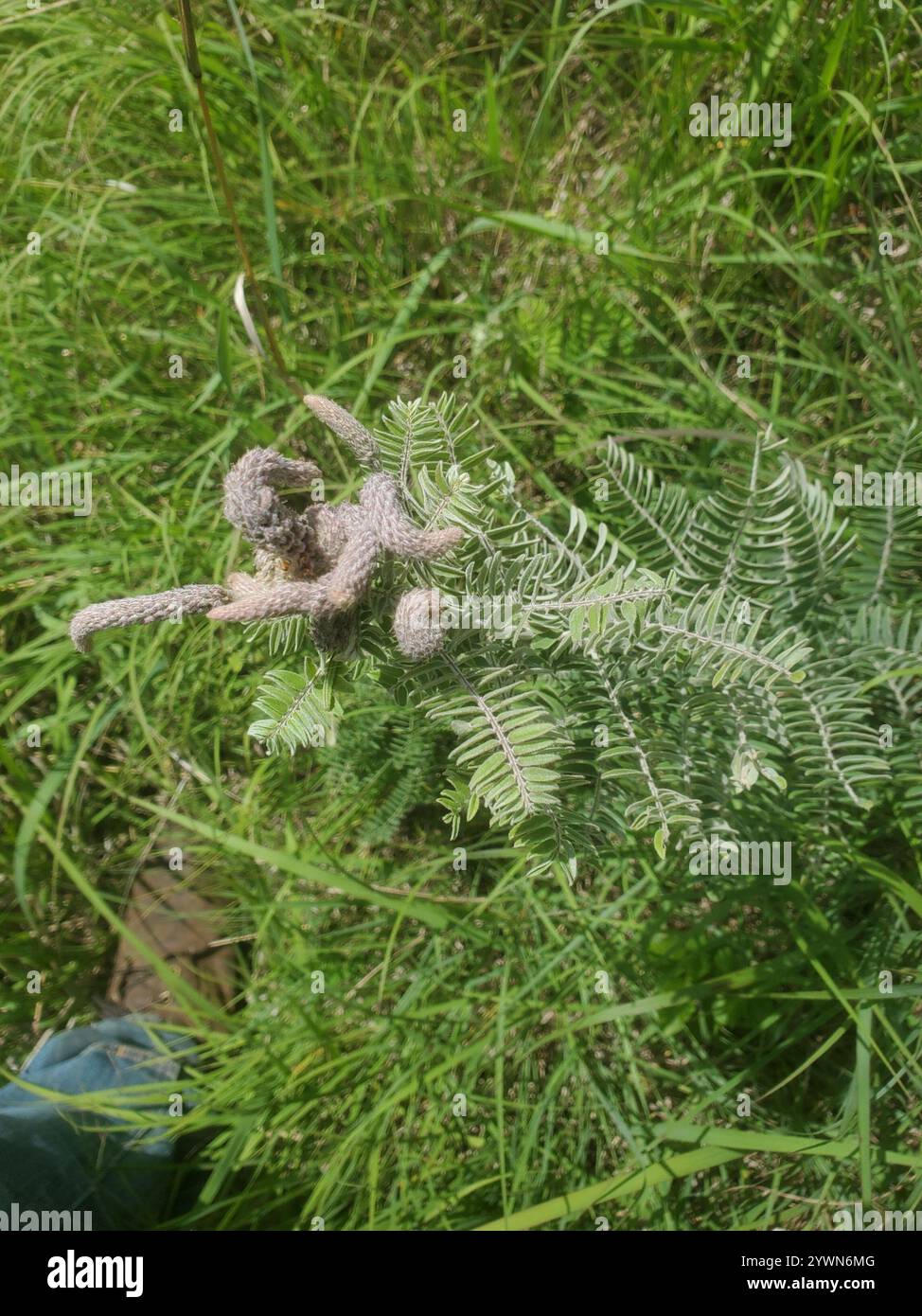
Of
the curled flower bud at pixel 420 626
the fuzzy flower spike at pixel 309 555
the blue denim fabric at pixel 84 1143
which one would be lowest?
the blue denim fabric at pixel 84 1143

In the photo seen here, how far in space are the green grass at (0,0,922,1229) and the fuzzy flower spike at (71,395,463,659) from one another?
106cm

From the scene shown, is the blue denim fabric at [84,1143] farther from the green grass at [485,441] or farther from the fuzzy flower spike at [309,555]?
the fuzzy flower spike at [309,555]

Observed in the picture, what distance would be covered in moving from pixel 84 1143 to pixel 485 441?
1.82m

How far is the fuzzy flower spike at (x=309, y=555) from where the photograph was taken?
3.19 feet

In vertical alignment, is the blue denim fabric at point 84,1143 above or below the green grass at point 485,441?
below

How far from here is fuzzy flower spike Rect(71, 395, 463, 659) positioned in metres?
0.97

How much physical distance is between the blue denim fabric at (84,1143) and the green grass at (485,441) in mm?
115

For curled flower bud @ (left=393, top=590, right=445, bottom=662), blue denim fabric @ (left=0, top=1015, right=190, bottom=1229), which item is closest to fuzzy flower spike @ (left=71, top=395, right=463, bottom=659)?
curled flower bud @ (left=393, top=590, right=445, bottom=662)

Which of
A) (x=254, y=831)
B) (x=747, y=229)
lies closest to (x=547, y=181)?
(x=747, y=229)

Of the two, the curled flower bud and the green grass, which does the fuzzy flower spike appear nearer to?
the curled flower bud

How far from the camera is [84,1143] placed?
1937mm

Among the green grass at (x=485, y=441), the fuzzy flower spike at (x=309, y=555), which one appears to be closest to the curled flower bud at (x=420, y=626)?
the fuzzy flower spike at (x=309, y=555)

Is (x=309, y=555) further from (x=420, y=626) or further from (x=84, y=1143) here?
(x=84, y=1143)
